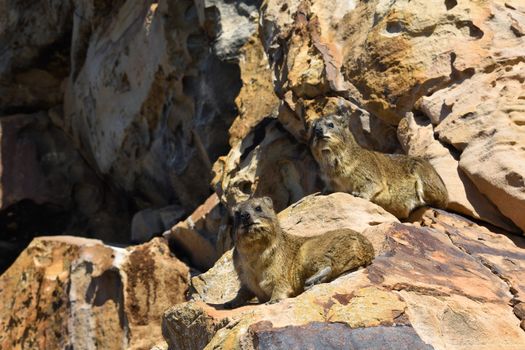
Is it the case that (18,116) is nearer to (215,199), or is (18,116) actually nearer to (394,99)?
(215,199)

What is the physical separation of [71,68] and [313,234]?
10.1m

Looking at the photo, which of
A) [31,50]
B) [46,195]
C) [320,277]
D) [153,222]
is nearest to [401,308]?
[320,277]

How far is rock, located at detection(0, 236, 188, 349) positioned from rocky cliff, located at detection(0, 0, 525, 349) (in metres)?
0.02

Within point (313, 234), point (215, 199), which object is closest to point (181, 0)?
point (215, 199)

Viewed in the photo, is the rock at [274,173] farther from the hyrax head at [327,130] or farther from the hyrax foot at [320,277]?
the hyrax foot at [320,277]

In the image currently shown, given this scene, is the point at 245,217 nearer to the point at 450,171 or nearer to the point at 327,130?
the point at 327,130

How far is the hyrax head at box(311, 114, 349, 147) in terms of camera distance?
8.73 m

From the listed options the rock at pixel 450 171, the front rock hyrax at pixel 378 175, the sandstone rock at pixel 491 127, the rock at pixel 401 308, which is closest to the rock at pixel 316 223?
the rock at pixel 401 308

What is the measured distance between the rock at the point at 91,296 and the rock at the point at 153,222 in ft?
4.44

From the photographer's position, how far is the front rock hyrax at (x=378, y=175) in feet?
27.9

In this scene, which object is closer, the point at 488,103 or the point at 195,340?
the point at 195,340

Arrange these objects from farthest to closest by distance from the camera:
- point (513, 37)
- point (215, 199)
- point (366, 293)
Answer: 1. point (215, 199)
2. point (513, 37)
3. point (366, 293)

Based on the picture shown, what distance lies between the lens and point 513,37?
9312mm

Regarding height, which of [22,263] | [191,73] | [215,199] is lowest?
[22,263]
